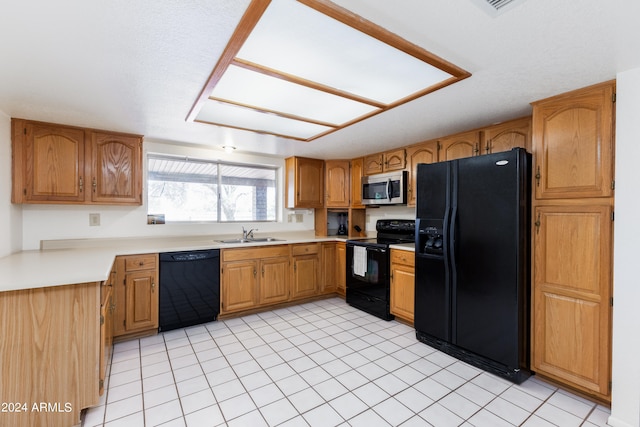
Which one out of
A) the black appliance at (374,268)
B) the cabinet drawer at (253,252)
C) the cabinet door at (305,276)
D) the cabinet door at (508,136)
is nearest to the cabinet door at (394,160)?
the black appliance at (374,268)

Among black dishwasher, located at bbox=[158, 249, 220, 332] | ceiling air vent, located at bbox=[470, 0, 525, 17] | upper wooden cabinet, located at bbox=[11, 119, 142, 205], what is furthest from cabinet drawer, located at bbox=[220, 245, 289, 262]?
ceiling air vent, located at bbox=[470, 0, 525, 17]

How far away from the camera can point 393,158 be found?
364cm

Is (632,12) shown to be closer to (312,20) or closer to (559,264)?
(312,20)

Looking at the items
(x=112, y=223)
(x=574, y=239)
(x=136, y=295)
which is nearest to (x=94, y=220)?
(x=112, y=223)

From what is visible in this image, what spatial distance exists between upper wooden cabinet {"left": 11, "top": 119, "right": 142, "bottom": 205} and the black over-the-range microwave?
2.72m

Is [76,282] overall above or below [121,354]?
above

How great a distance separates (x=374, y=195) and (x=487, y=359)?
2164 millimetres

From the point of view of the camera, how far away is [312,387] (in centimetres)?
201

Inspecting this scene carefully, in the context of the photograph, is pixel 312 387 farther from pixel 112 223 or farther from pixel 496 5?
pixel 112 223

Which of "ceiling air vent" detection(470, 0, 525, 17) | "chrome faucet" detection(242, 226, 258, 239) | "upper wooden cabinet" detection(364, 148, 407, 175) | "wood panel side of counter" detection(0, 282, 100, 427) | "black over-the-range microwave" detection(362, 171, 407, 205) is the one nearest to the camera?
"ceiling air vent" detection(470, 0, 525, 17)

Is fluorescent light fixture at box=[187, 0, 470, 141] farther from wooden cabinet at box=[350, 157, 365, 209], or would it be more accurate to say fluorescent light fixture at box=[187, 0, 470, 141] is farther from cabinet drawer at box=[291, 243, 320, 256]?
cabinet drawer at box=[291, 243, 320, 256]

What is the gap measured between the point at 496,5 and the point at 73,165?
3444mm

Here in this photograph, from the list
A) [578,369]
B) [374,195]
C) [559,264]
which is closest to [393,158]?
[374,195]

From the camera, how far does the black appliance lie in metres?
3.29
